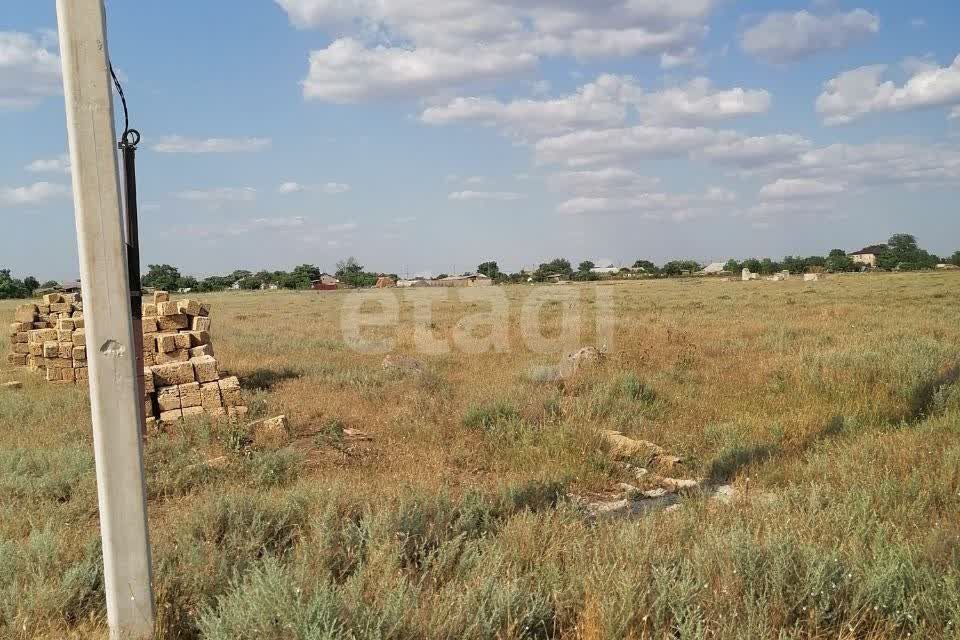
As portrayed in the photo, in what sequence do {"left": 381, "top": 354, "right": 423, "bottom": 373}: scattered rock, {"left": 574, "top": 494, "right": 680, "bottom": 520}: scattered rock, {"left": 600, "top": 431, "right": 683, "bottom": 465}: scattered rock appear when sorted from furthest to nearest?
{"left": 381, "top": 354, "right": 423, "bottom": 373}: scattered rock, {"left": 600, "top": 431, "right": 683, "bottom": 465}: scattered rock, {"left": 574, "top": 494, "right": 680, "bottom": 520}: scattered rock

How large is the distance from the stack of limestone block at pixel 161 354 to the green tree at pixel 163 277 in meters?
68.6

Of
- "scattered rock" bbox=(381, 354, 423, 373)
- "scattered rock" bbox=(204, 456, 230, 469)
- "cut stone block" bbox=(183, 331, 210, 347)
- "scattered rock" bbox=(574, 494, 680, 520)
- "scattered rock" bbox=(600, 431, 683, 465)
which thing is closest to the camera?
"scattered rock" bbox=(574, 494, 680, 520)

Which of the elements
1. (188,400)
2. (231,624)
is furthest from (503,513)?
(188,400)

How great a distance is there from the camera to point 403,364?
14.2 metres

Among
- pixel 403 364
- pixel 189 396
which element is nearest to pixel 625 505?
pixel 189 396

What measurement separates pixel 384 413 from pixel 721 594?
7221mm

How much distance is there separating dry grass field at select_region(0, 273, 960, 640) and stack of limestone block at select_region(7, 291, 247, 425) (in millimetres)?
814

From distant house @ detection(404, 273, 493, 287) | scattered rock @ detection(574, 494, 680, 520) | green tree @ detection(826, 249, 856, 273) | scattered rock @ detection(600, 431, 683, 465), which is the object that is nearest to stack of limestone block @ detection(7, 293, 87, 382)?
scattered rock @ detection(600, 431, 683, 465)

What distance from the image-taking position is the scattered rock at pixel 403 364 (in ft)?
44.9

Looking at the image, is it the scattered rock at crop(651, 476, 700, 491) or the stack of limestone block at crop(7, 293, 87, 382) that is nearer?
the scattered rock at crop(651, 476, 700, 491)

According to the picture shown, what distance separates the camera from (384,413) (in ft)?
33.7

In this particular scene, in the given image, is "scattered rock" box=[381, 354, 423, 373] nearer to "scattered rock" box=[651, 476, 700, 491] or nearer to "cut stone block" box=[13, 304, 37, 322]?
"scattered rock" box=[651, 476, 700, 491]

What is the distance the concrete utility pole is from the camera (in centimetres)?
306

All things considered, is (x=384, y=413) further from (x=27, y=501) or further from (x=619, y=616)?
(x=619, y=616)
